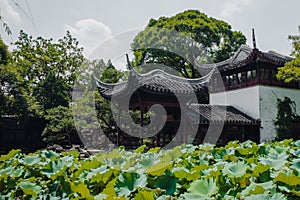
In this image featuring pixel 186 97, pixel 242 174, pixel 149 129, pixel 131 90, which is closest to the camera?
pixel 242 174

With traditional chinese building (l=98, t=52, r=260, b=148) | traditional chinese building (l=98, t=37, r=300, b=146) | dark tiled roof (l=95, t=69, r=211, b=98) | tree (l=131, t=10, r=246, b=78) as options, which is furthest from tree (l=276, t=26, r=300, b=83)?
tree (l=131, t=10, r=246, b=78)

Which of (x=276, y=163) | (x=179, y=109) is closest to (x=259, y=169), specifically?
(x=276, y=163)

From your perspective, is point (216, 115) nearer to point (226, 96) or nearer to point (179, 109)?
point (179, 109)

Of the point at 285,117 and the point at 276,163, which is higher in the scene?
the point at 276,163

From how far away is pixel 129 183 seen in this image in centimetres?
133

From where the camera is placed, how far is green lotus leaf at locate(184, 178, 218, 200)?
1172mm

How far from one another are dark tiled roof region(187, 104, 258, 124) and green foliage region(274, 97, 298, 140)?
157cm

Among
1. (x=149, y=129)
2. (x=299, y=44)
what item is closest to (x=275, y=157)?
(x=149, y=129)

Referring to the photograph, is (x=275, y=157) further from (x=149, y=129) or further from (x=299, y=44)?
(x=299, y=44)

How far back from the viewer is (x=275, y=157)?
1663 millimetres

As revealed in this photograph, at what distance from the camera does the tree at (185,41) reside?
742 inches

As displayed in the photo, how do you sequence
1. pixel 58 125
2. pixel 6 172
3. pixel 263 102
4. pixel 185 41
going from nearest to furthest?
1. pixel 6 172
2. pixel 263 102
3. pixel 58 125
4. pixel 185 41

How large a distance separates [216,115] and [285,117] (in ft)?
14.0

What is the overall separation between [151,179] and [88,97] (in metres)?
14.2
